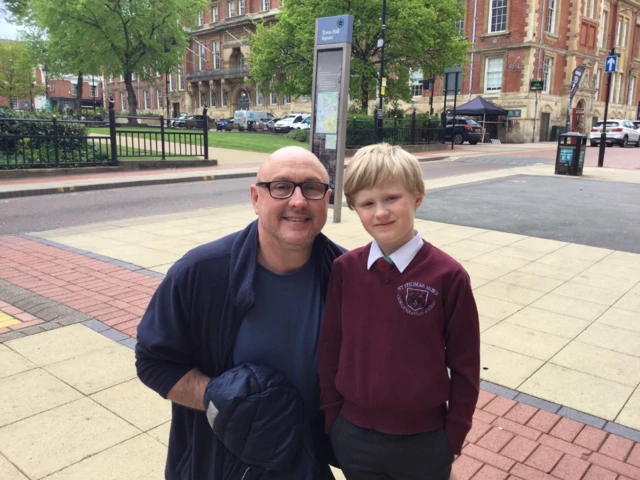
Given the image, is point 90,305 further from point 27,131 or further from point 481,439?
point 27,131

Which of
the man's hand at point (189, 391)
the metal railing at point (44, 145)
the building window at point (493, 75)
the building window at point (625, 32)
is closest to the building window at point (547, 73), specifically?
the building window at point (493, 75)

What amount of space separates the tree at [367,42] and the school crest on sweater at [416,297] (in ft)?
93.3

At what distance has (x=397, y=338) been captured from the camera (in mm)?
1646

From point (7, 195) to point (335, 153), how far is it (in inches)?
284

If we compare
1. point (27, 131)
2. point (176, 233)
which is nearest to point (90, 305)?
point (176, 233)

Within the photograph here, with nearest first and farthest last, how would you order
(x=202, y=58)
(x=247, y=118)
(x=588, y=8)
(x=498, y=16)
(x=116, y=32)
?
1. (x=116, y=32)
2. (x=498, y=16)
3. (x=588, y=8)
4. (x=247, y=118)
5. (x=202, y=58)

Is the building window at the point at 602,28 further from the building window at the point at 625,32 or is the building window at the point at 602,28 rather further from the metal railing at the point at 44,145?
the metal railing at the point at 44,145

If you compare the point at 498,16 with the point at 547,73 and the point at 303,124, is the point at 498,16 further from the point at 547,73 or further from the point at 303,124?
the point at 303,124

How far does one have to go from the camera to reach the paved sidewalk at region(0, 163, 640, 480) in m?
2.85

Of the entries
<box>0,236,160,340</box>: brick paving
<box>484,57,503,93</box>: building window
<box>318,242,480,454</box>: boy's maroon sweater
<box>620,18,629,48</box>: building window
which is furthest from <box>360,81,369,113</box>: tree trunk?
<box>620,18,629,48</box>: building window

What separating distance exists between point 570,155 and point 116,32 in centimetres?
3386

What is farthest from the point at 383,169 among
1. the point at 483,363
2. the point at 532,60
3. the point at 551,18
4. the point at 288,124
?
the point at 551,18

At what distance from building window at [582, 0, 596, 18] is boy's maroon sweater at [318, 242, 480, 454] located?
5220 centimetres

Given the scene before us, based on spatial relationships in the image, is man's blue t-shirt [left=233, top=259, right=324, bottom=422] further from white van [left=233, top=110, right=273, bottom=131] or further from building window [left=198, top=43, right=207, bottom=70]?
building window [left=198, top=43, right=207, bottom=70]
